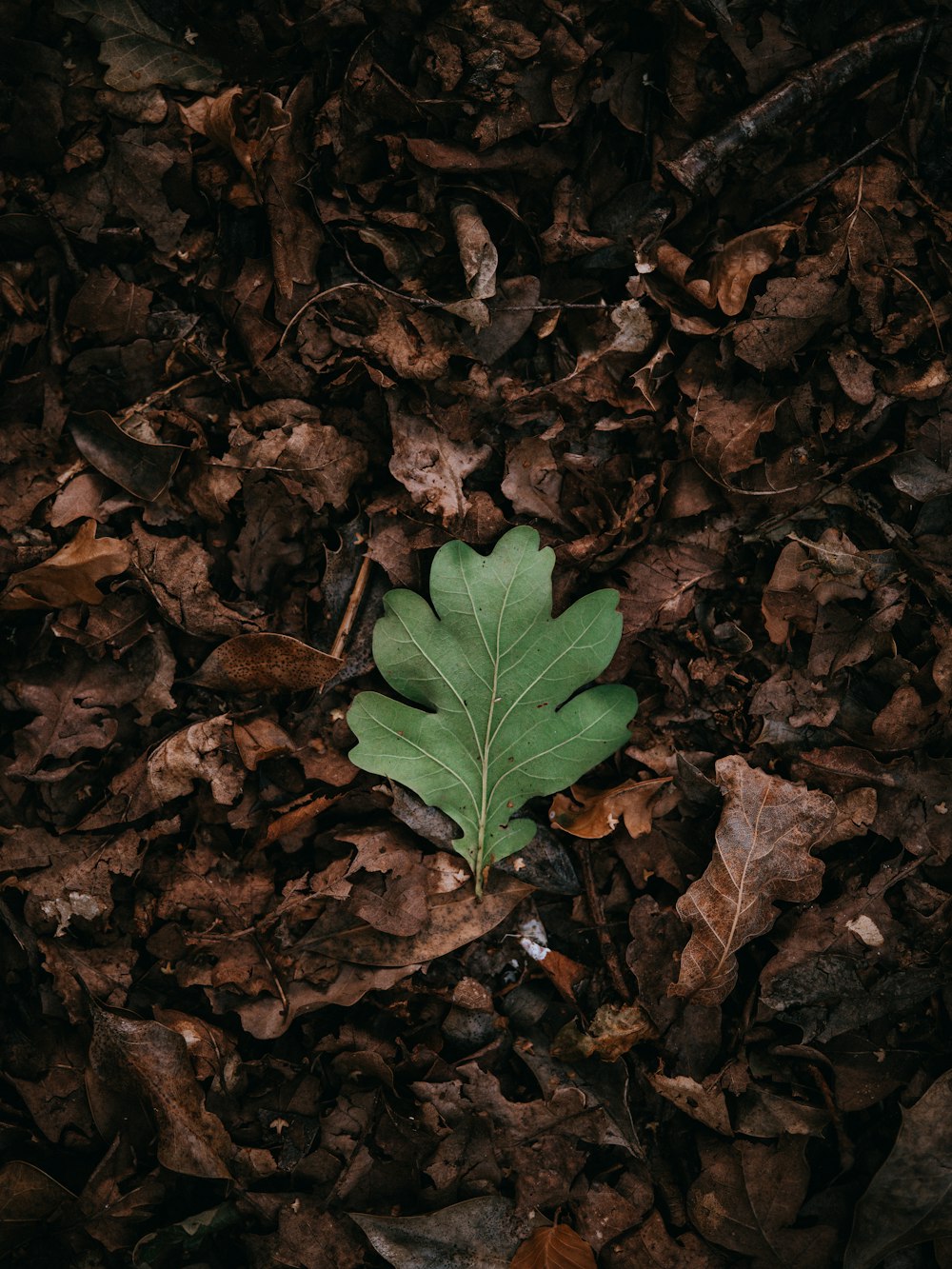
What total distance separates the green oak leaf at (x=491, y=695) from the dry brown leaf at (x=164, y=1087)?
98 centimetres

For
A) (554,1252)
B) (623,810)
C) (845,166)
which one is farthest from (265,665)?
(845,166)

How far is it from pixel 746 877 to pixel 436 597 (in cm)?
122

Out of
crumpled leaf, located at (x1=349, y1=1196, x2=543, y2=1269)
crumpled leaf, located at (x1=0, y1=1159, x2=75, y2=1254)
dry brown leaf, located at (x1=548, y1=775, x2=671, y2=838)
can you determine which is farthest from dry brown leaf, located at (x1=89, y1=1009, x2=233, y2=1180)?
dry brown leaf, located at (x1=548, y1=775, x2=671, y2=838)

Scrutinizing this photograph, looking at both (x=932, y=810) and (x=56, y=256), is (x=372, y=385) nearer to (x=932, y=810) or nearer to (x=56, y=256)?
(x=56, y=256)

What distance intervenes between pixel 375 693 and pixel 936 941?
179 centimetres

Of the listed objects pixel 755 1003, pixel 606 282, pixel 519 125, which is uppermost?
pixel 519 125

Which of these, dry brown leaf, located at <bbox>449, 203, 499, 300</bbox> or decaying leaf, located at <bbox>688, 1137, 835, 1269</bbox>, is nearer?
decaying leaf, located at <bbox>688, 1137, 835, 1269</bbox>

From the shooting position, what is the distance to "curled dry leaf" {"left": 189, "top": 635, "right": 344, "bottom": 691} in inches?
96.3

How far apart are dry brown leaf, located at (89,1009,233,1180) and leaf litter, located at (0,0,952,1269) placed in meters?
0.01

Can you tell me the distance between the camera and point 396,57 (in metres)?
2.42

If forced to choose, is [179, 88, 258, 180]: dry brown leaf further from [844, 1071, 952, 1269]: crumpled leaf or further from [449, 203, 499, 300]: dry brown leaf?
[844, 1071, 952, 1269]: crumpled leaf

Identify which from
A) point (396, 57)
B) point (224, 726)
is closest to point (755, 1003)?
point (224, 726)

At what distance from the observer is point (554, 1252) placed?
2.29m

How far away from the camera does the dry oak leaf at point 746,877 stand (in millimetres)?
2391
